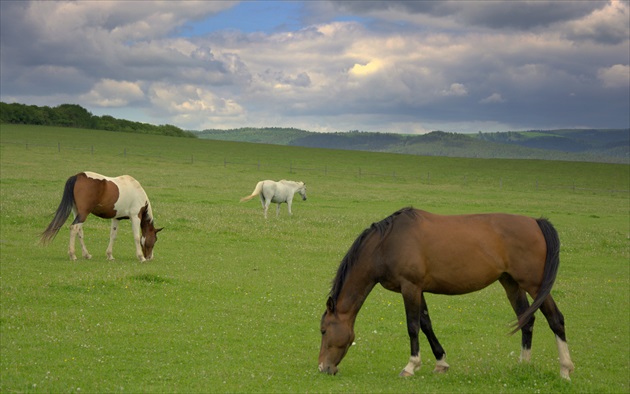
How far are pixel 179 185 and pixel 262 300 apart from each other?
34423 millimetres

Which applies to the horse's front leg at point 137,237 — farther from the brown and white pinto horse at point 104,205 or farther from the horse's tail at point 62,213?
the horse's tail at point 62,213

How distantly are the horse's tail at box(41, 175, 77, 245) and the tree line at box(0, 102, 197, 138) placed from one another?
3720 inches

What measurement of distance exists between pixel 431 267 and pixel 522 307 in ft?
6.14

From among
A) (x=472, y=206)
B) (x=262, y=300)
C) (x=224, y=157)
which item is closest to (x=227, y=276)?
(x=262, y=300)

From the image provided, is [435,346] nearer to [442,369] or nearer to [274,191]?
[442,369]

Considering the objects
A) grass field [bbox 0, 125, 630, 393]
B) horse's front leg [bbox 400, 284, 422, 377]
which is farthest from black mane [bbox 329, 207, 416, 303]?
grass field [bbox 0, 125, 630, 393]

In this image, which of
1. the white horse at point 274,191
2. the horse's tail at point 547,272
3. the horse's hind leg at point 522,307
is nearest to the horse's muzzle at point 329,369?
the horse's tail at point 547,272

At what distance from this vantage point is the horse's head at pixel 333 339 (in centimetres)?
912

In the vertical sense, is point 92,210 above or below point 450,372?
above

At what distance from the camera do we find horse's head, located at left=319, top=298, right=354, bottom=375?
912 cm

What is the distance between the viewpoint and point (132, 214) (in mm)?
18766

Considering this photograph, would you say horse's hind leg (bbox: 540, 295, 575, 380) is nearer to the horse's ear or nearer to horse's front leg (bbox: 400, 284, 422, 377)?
horse's front leg (bbox: 400, 284, 422, 377)

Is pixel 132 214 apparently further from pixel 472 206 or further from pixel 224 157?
pixel 224 157

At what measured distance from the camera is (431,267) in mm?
9367
